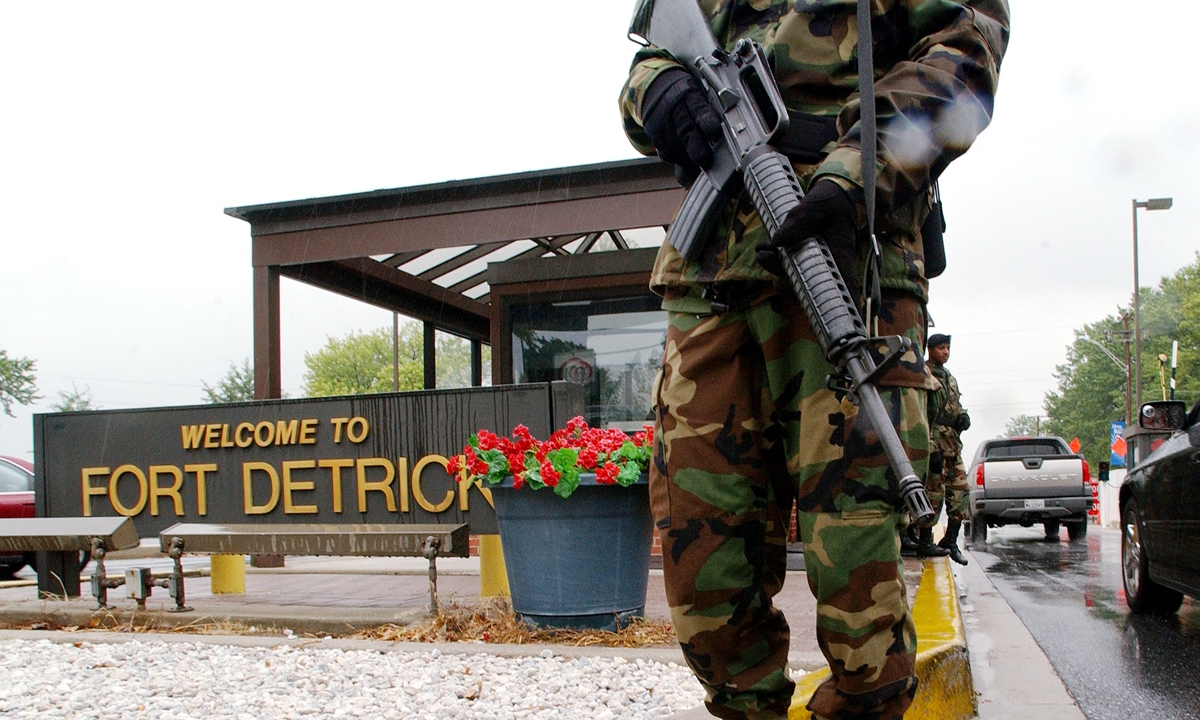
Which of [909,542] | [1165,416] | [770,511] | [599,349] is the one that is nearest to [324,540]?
[909,542]

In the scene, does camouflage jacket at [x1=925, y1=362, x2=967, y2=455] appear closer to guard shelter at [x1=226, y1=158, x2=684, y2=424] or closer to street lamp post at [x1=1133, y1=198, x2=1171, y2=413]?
guard shelter at [x1=226, y1=158, x2=684, y2=424]

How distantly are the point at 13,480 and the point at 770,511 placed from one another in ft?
33.8

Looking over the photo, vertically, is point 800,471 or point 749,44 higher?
point 749,44

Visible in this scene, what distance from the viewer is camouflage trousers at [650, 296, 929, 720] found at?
1700mm

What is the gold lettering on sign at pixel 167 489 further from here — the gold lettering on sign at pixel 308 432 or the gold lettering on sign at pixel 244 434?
the gold lettering on sign at pixel 308 432

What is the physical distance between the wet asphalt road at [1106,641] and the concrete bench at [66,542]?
4.69 meters

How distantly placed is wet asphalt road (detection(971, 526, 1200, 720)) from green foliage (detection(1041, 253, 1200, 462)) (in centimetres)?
4201

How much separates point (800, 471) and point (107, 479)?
206 inches

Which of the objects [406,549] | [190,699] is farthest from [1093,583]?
[190,699]

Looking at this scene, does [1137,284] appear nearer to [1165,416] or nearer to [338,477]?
[1165,416]

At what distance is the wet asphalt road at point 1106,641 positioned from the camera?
3627 mm

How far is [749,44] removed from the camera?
1.88m

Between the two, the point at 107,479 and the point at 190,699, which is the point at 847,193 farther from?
the point at 107,479

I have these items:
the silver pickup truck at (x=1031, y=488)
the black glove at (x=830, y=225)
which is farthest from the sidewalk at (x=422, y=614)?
the silver pickup truck at (x=1031, y=488)
